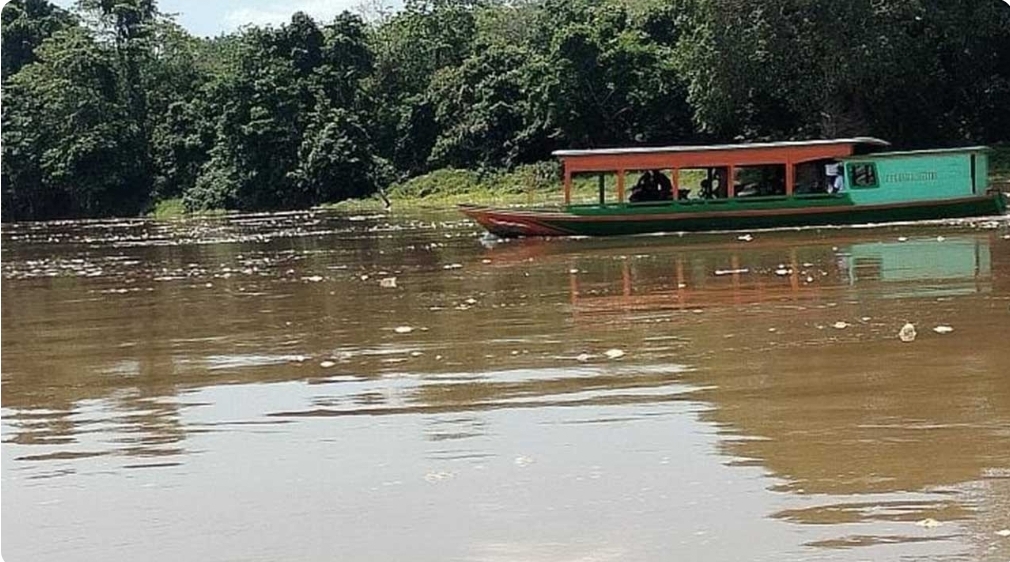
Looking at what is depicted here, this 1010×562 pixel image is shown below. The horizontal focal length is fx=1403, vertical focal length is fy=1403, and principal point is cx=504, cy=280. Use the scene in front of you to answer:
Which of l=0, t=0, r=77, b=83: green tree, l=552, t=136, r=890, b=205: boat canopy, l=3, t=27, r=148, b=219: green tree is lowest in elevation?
l=552, t=136, r=890, b=205: boat canopy

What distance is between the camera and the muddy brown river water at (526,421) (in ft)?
15.0

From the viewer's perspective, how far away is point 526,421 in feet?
20.9

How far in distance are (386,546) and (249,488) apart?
3.57ft

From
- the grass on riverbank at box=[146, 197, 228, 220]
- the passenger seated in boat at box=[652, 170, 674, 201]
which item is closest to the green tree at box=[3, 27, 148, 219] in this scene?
the grass on riverbank at box=[146, 197, 228, 220]

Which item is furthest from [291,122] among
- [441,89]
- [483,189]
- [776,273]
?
[776,273]

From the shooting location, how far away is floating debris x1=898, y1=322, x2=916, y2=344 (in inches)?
324

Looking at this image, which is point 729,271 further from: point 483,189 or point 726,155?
point 483,189

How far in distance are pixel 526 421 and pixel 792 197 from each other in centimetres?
1512

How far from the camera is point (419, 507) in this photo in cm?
496

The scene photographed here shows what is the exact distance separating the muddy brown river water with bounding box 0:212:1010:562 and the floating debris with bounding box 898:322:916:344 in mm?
62

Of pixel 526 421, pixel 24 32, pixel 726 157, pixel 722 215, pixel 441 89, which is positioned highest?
pixel 24 32

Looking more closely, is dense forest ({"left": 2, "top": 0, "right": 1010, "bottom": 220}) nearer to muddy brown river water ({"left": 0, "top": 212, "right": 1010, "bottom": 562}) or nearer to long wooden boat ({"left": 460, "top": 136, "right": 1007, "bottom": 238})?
long wooden boat ({"left": 460, "top": 136, "right": 1007, "bottom": 238})

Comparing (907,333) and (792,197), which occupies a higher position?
(792,197)

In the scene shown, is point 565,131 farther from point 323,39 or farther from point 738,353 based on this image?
point 738,353
